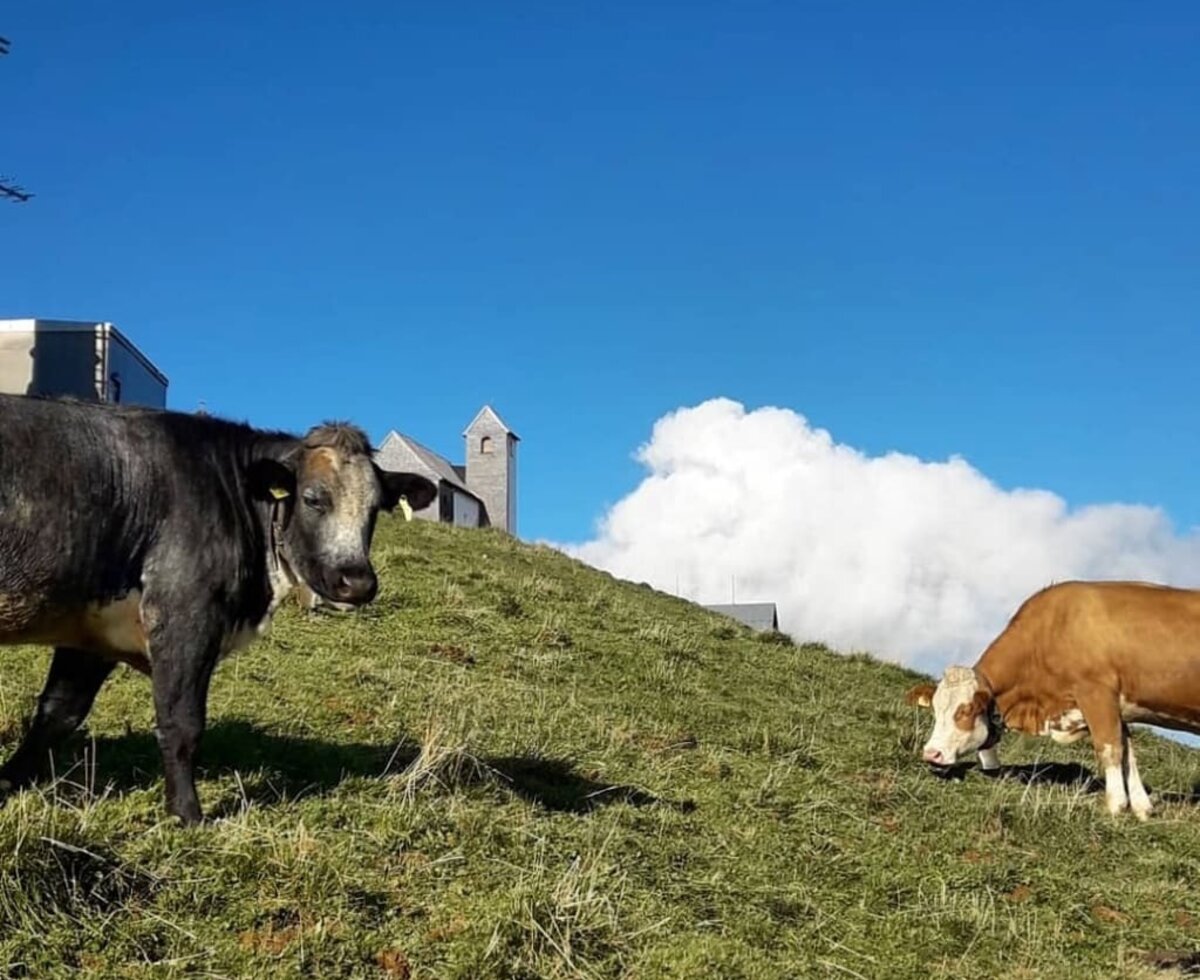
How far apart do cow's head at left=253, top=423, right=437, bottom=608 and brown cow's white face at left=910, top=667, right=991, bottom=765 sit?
292 inches

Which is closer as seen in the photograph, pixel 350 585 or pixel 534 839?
pixel 534 839

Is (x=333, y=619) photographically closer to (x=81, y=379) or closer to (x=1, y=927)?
(x=1, y=927)

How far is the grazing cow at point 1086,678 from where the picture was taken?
13086 mm

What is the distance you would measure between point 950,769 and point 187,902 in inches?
354

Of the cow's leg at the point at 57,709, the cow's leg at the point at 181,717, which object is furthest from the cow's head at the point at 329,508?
the cow's leg at the point at 57,709

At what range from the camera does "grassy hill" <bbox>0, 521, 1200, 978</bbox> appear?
18.3 feet

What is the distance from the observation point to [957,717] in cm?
1326

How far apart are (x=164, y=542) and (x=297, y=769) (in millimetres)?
1945

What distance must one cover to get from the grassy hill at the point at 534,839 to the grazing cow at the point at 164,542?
58 centimetres

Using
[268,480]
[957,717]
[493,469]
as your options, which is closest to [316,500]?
[268,480]

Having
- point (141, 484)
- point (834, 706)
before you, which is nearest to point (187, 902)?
point (141, 484)

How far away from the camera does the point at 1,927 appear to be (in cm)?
513

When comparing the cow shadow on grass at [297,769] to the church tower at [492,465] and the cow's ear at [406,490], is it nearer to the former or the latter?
the cow's ear at [406,490]

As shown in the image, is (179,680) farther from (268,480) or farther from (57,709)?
(268,480)
